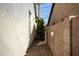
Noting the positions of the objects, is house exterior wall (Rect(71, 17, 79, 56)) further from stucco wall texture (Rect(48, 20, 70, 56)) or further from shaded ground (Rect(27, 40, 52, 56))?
shaded ground (Rect(27, 40, 52, 56))

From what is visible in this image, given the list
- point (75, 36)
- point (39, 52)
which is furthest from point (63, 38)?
point (39, 52)

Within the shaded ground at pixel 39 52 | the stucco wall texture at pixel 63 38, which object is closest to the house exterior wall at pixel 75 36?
the stucco wall texture at pixel 63 38

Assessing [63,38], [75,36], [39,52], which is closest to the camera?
[75,36]

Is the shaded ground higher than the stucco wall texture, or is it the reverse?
the stucco wall texture

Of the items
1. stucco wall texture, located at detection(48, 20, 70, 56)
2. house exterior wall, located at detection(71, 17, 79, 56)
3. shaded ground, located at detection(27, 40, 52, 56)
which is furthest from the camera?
shaded ground, located at detection(27, 40, 52, 56)

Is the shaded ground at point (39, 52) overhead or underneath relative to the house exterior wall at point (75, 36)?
underneath

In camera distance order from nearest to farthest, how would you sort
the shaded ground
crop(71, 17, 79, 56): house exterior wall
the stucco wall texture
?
crop(71, 17, 79, 56): house exterior wall → the stucco wall texture → the shaded ground

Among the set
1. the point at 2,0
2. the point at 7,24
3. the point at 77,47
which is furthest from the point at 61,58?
the point at 7,24

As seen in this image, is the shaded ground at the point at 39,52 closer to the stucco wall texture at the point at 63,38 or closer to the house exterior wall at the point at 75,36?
the stucco wall texture at the point at 63,38

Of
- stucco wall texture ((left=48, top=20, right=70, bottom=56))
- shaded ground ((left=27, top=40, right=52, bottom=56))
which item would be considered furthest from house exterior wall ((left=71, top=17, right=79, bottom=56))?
shaded ground ((left=27, top=40, right=52, bottom=56))

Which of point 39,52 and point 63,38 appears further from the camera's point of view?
point 39,52

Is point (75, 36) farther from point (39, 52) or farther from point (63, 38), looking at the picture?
point (39, 52)

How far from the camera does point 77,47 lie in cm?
159

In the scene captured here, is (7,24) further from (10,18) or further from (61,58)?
(61,58)
